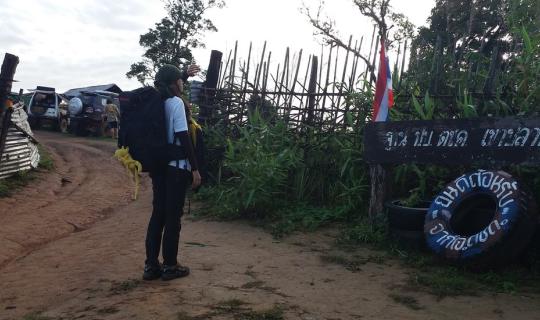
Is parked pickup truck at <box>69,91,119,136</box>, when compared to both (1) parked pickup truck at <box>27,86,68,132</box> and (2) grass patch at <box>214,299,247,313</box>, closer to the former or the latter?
(1) parked pickup truck at <box>27,86,68,132</box>

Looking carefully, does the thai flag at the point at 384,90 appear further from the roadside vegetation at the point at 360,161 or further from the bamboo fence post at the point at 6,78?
the bamboo fence post at the point at 6,78

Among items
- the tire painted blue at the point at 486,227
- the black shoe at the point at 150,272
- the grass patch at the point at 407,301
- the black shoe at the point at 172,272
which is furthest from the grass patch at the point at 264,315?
the tire painted blue at the point at 486,227

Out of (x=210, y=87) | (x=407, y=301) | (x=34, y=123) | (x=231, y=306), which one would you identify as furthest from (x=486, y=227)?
(x=34, y=123)

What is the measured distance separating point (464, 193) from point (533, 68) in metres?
1.70

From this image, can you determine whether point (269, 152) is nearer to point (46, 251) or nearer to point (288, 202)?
point (288, 202)

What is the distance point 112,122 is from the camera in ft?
59.7

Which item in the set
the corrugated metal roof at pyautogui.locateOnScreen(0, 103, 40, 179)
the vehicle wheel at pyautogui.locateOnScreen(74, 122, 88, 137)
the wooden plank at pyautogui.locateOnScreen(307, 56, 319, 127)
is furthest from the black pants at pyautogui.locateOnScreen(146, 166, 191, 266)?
the vehicle wheel at pyautogui.locateOnScreen(74, 122, 88, 137)

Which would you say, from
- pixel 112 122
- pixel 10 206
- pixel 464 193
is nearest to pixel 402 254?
pixel 464 193

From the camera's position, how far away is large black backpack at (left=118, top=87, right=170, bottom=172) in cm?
362

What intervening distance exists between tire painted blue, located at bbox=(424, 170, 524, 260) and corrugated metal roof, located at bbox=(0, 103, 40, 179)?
6.83 metres

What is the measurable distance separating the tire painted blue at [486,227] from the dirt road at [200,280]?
1.52 feet

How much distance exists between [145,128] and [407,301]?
2.17 meters

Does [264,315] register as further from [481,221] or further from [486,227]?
[481,221]

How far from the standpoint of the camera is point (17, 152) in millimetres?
8867
